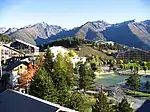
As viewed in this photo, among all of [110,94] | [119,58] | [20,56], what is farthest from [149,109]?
[119,58]

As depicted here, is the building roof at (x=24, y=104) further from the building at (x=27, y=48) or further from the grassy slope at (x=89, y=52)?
the grassy slope at (x=89, y=52)

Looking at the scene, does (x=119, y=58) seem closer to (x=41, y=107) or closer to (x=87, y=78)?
(x=87, y=78)

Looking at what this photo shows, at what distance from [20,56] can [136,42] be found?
147875 mm

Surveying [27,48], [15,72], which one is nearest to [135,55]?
[27,48]

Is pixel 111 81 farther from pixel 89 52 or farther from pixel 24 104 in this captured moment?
pixel 89 52

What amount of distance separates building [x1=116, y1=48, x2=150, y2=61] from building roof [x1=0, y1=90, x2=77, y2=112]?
69.6 meters

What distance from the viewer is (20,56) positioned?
4775 centimetres

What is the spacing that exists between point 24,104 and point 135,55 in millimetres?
72872

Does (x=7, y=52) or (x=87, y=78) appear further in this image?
(x=7, y=52)

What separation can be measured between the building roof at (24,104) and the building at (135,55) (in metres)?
69.6

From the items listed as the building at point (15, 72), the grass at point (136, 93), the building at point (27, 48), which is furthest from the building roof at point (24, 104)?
the building at point (27, 48)

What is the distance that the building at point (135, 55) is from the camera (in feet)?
273

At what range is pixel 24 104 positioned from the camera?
14930mm

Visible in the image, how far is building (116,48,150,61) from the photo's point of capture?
8306 centimetres
